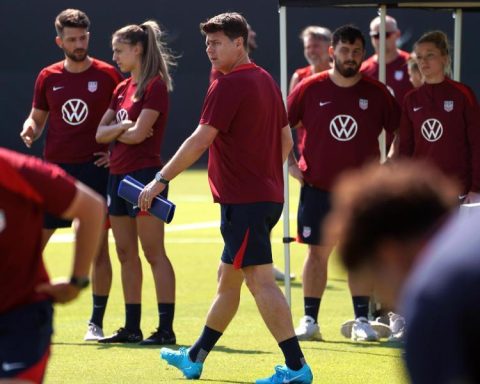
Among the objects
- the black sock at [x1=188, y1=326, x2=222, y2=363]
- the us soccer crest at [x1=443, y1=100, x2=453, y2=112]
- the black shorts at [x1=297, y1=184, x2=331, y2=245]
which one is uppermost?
the us soccer crest at [x1=443, y1=100, x2=453, y2=112]

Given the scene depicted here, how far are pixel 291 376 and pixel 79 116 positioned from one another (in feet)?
9.98

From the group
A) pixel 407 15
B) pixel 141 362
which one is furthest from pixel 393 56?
pixel 407 15

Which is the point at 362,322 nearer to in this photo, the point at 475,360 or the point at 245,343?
the point at 245,343

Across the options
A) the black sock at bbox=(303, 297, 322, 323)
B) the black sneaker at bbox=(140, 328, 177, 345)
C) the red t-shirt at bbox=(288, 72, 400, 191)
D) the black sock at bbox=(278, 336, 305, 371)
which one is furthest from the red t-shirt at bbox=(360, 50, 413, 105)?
the black sock at bbox=(278, 336, 305, 371)

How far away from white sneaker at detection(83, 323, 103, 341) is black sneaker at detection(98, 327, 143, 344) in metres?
0.13

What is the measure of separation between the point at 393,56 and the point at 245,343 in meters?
4.73

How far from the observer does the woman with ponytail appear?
318 inches

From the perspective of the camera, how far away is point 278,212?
666 centimetres

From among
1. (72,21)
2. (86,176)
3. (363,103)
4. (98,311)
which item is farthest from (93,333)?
(363,103)

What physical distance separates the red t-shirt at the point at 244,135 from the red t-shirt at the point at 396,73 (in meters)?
4.52

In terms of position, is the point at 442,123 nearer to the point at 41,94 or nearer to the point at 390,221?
the point at 41,94

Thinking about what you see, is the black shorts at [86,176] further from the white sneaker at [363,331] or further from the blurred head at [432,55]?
the blurred head at [432,55]

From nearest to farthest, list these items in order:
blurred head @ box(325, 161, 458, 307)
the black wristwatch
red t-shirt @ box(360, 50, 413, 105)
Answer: blurred head @ box(325, 161, 458, 307) → the black wristwatch → red t-shirt @ box(360, 50, 413, 105)

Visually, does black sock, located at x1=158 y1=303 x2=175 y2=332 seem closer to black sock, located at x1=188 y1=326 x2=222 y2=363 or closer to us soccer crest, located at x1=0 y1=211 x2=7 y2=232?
black sock, located at x1=188 y1=326 x2=222 y2=363
